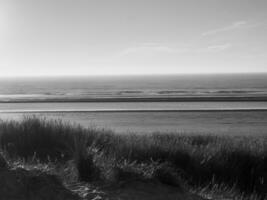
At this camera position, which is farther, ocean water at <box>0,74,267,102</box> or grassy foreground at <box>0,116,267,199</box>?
ocean water at <box>0,74,267,102</box>

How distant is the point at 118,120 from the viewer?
23.5 metres

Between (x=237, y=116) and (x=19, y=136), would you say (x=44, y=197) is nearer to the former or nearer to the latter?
(x=19, y=136)

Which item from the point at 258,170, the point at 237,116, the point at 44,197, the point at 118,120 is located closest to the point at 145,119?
the point at 118,120

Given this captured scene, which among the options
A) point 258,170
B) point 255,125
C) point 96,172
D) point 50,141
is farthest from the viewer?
point 255,125

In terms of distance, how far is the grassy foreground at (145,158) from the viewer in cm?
638

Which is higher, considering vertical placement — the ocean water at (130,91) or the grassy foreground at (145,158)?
the grassy foreground at (145,158)

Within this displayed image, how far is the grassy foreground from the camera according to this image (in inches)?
251

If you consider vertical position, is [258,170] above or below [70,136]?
below

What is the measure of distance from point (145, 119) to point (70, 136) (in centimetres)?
1414

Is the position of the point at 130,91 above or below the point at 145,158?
below

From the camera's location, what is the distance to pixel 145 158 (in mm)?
8742

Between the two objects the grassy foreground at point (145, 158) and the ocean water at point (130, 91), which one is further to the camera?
the ocean water at point (130, 91)

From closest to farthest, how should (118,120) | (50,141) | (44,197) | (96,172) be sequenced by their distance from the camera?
(44,197) → (96,172) → (50,141) → (118,120)

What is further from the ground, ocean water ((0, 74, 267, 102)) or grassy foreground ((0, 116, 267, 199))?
grassy foreground ((0, 116, 267, 199))
